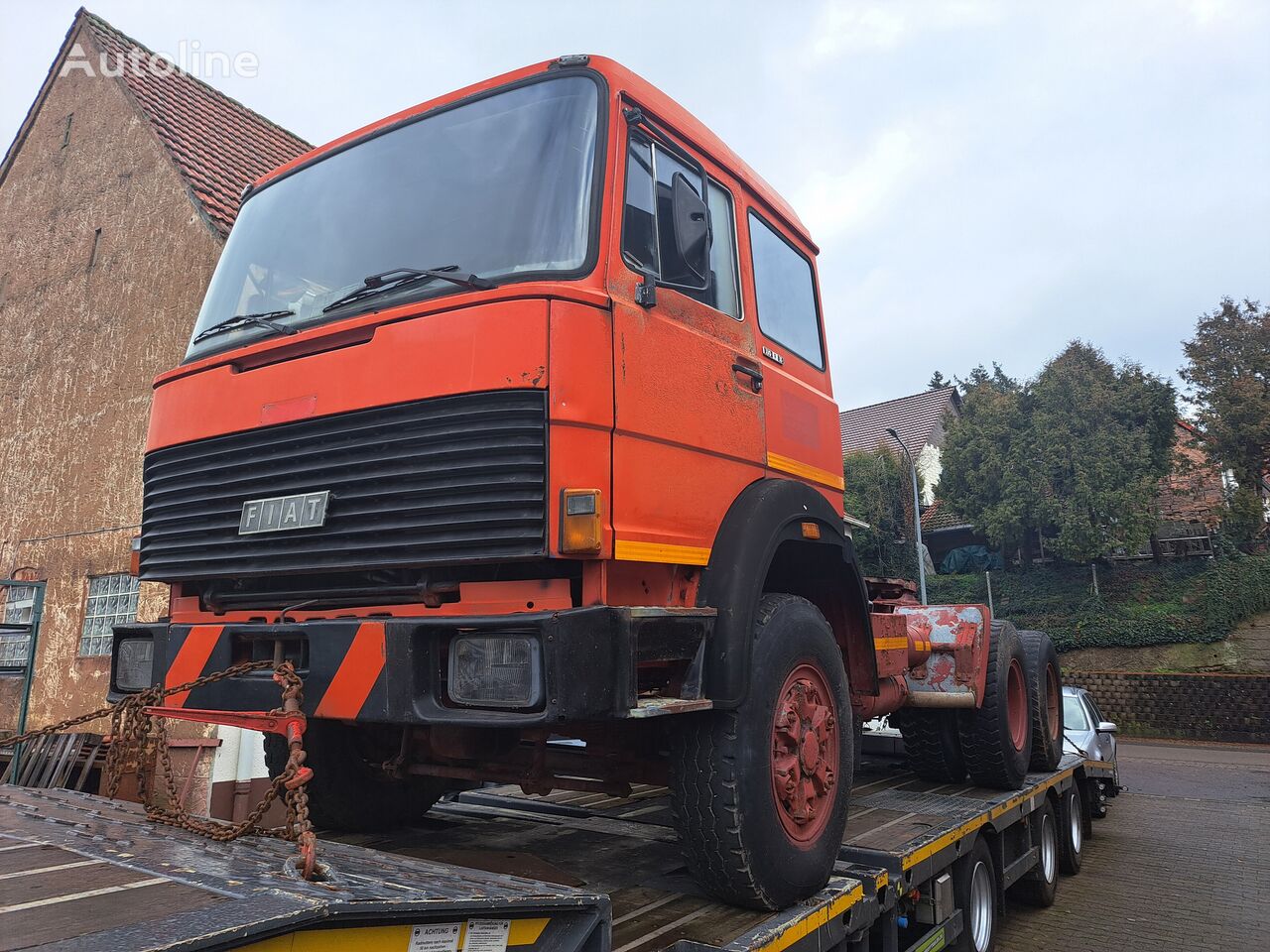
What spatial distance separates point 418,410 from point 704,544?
107 cm

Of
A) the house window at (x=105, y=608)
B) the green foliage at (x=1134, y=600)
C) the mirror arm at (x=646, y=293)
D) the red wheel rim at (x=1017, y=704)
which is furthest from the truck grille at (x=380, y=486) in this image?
the green foliage at (x=1134, y=600)

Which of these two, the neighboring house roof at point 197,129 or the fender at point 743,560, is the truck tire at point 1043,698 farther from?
the neighboring house roof at point 197,129

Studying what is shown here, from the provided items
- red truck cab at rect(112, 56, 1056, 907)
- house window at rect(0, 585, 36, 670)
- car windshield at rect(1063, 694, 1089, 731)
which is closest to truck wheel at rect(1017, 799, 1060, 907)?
car windshield at rect(1063, 694, 1089, 731)

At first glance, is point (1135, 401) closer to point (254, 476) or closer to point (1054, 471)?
point (1054, 471)

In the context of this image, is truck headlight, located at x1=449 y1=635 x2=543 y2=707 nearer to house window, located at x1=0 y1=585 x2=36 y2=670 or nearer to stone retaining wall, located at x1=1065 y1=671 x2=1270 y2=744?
house window, located at x1=0 y1=585 x2=36 y2=670

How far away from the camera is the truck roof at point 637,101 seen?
3.27 m

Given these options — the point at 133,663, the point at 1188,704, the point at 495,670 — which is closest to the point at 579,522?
the point at 495,670

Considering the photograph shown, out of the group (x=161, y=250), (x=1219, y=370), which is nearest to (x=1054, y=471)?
(x=1219, y=370)

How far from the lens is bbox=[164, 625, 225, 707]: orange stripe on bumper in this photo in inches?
125

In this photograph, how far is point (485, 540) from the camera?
265 centimetres

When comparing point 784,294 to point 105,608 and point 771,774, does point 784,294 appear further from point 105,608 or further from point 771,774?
point 105,608

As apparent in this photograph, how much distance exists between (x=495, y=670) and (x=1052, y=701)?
6030 mm

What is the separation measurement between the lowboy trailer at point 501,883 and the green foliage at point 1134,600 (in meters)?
22.4

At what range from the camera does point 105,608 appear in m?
9.46
